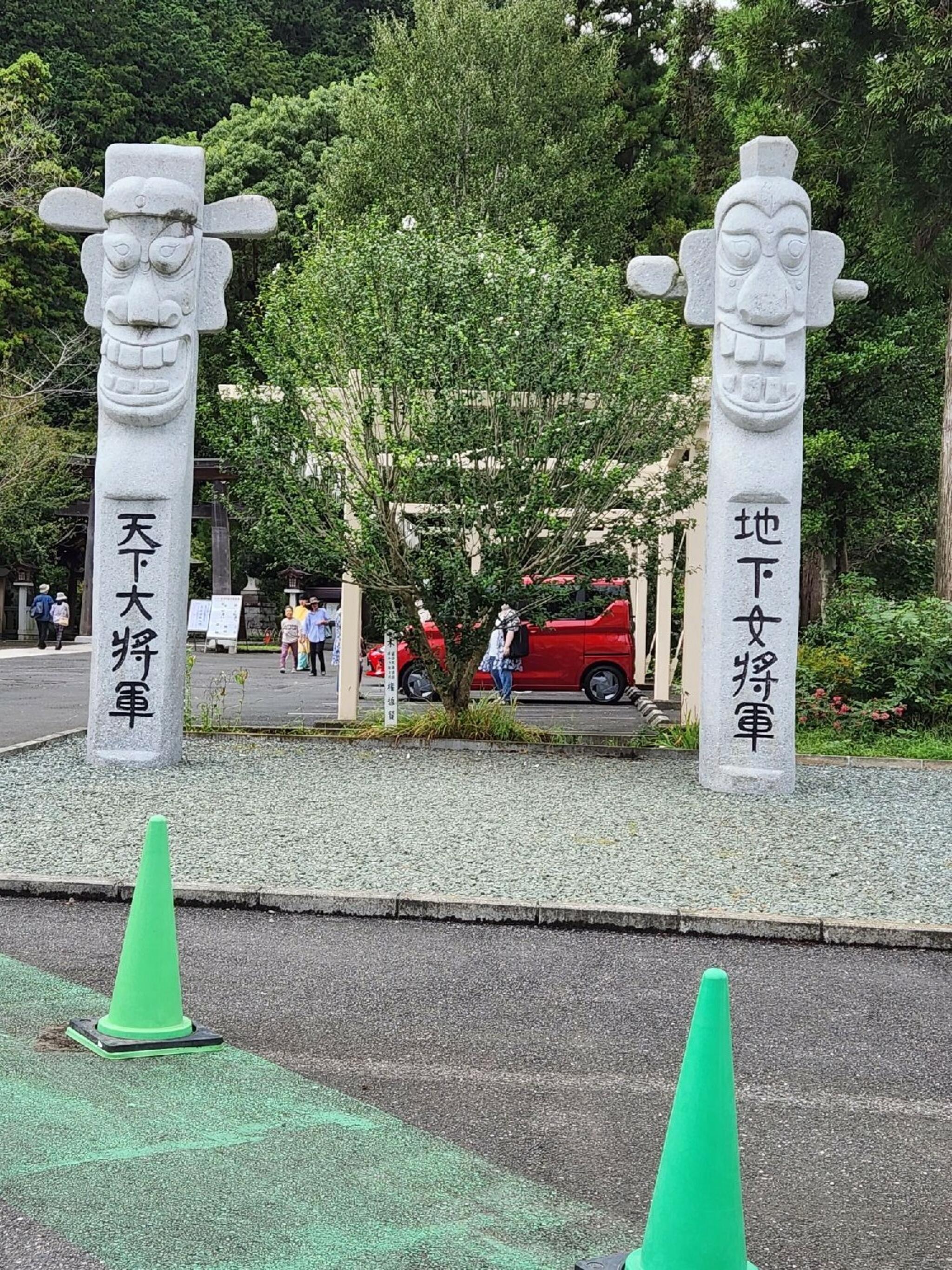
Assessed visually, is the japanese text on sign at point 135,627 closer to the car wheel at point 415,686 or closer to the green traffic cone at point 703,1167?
the green traffic cone at point 703,1167

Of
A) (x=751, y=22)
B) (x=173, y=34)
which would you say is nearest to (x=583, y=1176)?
(x=751, y=22)

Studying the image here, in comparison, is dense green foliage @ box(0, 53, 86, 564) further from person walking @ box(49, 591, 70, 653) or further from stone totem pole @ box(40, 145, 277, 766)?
stone totem pole @ box(40, 145, 277, 766)

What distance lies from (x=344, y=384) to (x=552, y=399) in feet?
6.80

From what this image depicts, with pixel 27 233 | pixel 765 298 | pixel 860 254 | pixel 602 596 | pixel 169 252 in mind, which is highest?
pixel 27 233

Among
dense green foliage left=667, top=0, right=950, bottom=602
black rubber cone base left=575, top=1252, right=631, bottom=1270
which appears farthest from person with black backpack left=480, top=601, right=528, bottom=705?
black rubber cone base left=575, top=1252, right=631, bottom=1270

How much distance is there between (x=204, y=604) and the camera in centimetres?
3903

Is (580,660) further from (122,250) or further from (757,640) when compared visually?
(122,250)

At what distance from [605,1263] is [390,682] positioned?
11757 millimetres

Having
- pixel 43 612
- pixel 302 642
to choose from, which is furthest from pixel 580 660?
pixel 43 612

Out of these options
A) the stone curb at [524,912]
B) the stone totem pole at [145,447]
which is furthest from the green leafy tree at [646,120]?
the stone curb at [524,912]

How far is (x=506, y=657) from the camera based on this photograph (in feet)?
62.9

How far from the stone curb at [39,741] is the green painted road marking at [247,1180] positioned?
8.55 meters

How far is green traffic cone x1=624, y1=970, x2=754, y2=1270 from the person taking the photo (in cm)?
299

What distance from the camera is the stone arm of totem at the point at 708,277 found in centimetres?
1182
